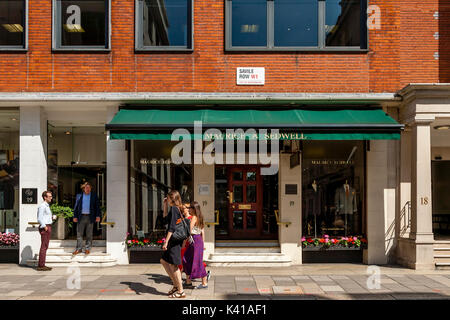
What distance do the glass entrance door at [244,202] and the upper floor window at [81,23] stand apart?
4903 millimetres

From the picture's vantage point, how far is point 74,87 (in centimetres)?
1092

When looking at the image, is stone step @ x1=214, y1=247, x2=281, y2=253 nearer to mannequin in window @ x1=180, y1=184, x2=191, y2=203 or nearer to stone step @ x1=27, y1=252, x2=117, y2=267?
mannequin in window @ x1=180, y1=184, x2=191, y2=203

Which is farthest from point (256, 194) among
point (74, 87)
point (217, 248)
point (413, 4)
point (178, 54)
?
point (413, 4)

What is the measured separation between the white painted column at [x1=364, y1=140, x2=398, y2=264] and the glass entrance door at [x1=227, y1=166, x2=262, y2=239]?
2.87 meters

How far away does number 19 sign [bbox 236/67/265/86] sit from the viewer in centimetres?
1094

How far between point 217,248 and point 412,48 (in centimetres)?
732

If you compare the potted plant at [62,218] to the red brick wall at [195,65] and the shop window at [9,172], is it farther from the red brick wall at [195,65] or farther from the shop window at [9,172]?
the red brick wall at [195,65]

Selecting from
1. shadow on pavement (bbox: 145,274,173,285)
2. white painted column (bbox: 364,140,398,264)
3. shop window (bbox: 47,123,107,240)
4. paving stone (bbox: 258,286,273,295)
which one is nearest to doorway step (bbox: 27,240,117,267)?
shop window (bbox: 47,123,107,240)

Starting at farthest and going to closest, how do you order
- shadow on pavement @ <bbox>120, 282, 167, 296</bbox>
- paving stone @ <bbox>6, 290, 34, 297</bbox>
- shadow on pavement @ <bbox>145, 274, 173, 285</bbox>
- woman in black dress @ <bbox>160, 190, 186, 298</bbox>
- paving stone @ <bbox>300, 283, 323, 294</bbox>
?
shadow on pavement @ <bbox>145, 274, 173, 285</bbox>
paving stone @ <bbox>300, 283, 323, 294</bbox>
shadow on pavement @ <bbox>120, 282, 167, 296</bbox>
paving stone @ <bbox>6, 290, 34, 297</bbox>
woman in black dress @ <bbox>160, 190, 186, 298</bbox>

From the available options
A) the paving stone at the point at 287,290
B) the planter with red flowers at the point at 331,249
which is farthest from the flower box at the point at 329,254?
the paving stone at the point at 287,290

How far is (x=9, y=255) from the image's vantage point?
11.1m

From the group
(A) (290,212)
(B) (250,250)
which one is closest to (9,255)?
(B) (250,250)
